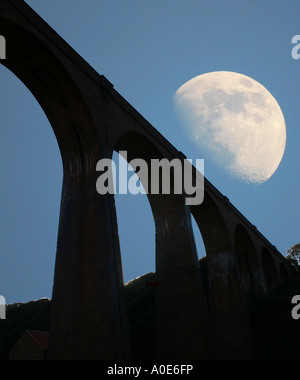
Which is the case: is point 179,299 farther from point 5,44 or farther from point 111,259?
point 5,44

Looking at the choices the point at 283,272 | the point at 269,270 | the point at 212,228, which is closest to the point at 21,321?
the point at 269,270

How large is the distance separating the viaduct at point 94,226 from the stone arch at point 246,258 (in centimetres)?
734

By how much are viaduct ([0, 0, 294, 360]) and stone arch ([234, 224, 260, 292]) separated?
24.1 ft

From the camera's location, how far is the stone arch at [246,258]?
24250mm

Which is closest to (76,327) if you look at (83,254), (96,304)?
(96,304)

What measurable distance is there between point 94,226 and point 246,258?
1794 cm

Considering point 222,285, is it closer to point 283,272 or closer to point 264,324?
point 264,324

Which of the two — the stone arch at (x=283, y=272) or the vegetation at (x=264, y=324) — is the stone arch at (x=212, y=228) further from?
the stone arch at (x=283, y=272)

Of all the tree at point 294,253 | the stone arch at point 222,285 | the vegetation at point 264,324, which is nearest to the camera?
the vegetation at point 264,324

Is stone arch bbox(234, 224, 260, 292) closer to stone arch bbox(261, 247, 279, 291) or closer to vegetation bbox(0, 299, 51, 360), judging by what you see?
stone arch bbox(261, 247, 279, 291)

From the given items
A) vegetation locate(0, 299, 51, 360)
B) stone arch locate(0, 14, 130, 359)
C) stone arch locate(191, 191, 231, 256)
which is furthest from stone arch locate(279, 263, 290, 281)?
stone arch locate(0, 14, 130, 359)

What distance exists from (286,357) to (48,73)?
15.1m

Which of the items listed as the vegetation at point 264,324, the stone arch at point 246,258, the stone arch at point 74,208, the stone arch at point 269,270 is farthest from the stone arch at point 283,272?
the stone arch at point 74,208

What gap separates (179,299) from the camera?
1410 cm
